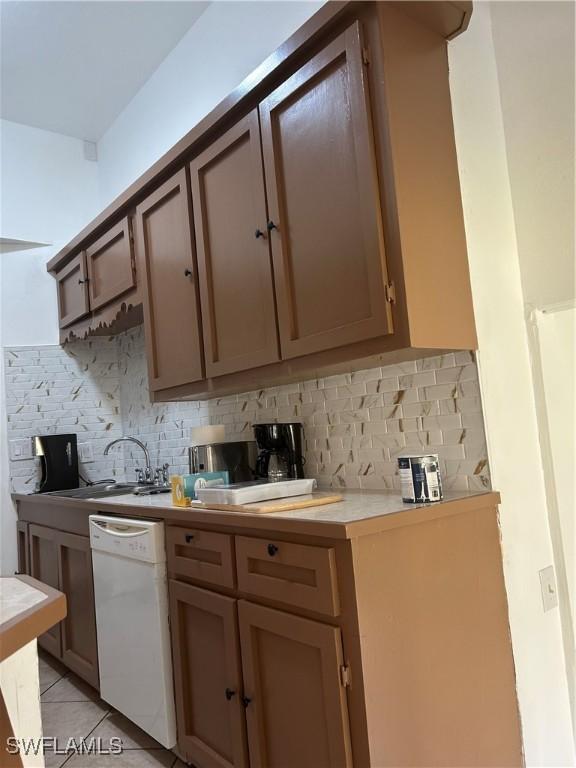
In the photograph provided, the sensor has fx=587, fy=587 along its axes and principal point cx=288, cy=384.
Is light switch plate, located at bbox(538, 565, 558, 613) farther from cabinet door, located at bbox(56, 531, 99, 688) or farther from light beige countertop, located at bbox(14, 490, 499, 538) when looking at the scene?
cabinet door, located at bbox(56, 531, 99, 688)

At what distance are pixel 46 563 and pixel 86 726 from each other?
3.25 ft

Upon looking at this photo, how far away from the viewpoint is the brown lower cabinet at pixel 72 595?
8.85 ft

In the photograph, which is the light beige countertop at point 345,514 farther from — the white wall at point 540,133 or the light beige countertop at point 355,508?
the white wall at point 540,133

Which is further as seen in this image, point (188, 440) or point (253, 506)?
point (188, 440)

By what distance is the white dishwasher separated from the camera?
214cm

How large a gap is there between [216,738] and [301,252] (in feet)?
5.27

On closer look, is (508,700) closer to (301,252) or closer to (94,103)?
(301,252)

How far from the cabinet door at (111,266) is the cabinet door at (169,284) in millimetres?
179

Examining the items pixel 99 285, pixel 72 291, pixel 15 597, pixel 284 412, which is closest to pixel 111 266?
pixel 99 285

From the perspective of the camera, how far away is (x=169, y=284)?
2.62 meters

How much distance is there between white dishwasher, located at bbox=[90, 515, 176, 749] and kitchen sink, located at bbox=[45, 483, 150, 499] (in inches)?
25.6

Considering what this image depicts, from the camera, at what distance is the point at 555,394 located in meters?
1.91

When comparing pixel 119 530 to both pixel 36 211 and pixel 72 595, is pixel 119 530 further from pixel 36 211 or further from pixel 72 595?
pixel 36 211

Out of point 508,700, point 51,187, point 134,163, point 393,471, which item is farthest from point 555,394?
point 51,187
